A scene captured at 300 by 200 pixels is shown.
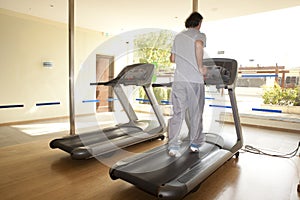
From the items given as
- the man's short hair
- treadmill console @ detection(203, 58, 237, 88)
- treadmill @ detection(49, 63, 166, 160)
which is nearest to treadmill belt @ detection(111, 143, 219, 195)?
treadmill @ detection(49, 63, 166, 160)

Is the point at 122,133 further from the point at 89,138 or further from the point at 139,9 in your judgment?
the point at 139,9

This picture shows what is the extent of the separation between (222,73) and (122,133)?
159cm

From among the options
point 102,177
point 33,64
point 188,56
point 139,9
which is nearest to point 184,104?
point 188,56

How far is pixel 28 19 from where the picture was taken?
14.7 ft

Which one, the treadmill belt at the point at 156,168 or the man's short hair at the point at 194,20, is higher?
the man's short hair at the point at 194,20

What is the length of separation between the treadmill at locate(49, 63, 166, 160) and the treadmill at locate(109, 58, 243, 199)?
1.82ft

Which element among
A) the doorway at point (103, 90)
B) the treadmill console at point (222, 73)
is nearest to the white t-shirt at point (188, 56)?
the treadmill console at point (222, 73)

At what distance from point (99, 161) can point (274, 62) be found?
335cm

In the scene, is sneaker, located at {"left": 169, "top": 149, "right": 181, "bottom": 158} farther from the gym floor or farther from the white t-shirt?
the white t-shirt

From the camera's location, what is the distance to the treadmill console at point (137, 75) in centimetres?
305

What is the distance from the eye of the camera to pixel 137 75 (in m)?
3.08

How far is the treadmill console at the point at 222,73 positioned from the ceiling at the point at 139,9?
1.64 m

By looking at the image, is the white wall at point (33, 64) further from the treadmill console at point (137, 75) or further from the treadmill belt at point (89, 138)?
the treadmill console at point (137, 75)

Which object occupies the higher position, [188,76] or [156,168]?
[188,76]
